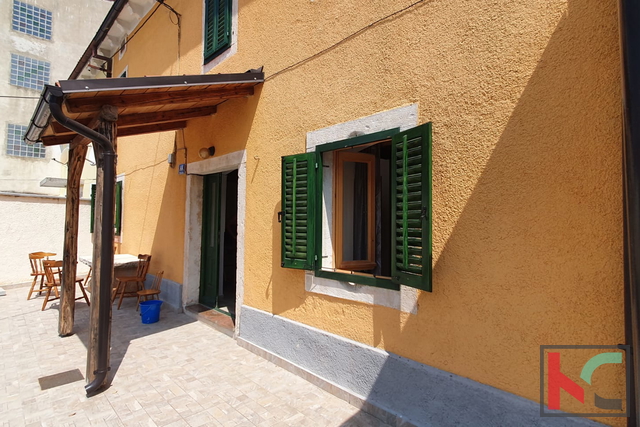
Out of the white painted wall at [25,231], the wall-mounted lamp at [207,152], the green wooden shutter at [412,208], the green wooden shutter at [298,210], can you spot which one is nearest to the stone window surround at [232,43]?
the wall-mounted lamp at [207,152]

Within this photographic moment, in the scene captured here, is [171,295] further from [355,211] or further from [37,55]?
[37,55]

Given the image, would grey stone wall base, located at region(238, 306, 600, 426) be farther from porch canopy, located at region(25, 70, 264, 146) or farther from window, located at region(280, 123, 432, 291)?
porch canopy, located at region(25, 70, 264, 146)

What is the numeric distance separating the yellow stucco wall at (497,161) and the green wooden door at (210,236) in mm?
2925

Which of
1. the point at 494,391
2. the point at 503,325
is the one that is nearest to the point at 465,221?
the point at 503,325

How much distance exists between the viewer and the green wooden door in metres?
6.71

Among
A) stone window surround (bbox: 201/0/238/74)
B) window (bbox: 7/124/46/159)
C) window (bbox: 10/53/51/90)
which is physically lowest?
stone window surround (bbox: 201/0/238/74)

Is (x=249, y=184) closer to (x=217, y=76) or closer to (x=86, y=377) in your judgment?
(x=217, y=76)

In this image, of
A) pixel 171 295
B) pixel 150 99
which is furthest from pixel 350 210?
pixel 171 295

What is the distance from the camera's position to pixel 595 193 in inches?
87.8

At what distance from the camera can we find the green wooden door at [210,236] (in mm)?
6711

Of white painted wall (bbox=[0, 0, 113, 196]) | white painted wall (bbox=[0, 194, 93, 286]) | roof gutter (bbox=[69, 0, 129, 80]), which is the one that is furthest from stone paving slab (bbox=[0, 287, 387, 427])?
white painted wall (bbox=[0, 0, 113, 196])

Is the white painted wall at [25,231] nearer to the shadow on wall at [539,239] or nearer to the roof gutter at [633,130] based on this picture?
the shadow on wall at [539,239]

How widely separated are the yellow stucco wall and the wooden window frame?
1.56 feet

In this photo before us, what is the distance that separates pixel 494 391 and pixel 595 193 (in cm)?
153
